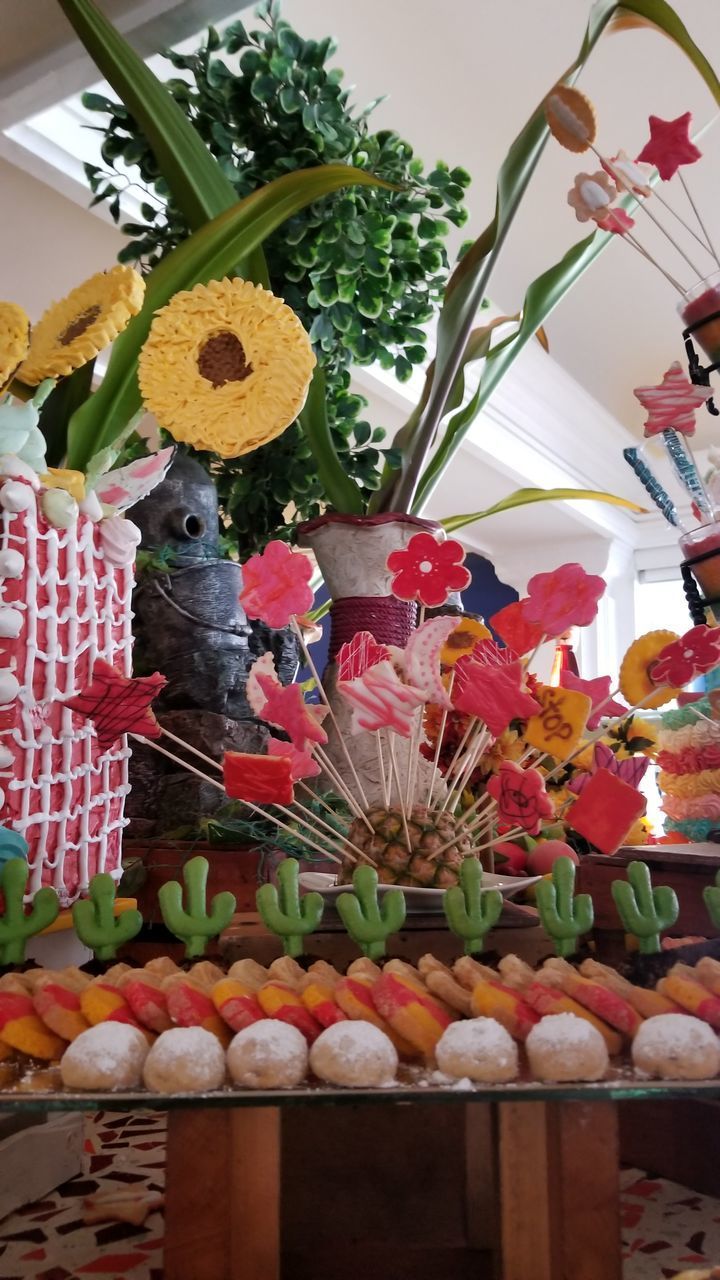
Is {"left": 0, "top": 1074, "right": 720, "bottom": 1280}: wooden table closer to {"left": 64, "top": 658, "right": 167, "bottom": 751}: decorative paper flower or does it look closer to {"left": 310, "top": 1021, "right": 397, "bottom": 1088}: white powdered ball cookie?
{"left": 310, "top": 1021, "right": 397, "bottom": 1088}: white powdered ball cookie

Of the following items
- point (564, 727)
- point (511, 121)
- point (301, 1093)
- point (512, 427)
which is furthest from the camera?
point (512, 427)

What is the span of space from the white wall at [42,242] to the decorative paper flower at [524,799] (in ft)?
4.28

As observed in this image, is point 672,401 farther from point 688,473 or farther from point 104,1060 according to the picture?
point 104,1060

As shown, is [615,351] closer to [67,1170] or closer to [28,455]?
[28,455]

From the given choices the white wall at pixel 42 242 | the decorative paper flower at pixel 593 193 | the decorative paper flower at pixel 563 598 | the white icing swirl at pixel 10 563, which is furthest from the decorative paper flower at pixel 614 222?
the white wall at pixel 42 242

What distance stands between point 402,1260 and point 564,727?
0.29 meters

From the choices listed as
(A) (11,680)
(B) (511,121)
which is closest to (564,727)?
(A) (11,680)

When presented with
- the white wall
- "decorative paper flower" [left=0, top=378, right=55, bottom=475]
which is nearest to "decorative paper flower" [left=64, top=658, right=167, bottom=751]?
"decorative paper flower" [left=0, top=378, right=55, bottom=475]

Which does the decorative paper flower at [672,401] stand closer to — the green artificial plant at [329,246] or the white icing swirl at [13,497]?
the green artificial plant at [329,246]

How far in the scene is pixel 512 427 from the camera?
2764 mm

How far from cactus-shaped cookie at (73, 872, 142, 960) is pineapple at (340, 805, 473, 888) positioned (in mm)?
171

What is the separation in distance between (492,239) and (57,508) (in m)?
0.50

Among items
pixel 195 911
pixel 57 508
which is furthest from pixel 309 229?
pixel 195 911

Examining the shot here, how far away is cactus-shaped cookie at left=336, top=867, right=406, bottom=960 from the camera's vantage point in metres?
0.53
